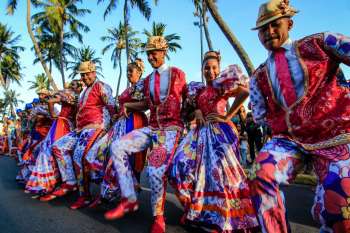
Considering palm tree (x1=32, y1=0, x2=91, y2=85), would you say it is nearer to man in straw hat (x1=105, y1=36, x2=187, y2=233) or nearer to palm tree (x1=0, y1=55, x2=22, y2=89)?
palm tree (x1=0, y1=55, x2=22, y2=89)

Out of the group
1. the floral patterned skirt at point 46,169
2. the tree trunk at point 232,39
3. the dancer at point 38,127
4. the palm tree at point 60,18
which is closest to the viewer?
the floral patterned skirt at point 46,169

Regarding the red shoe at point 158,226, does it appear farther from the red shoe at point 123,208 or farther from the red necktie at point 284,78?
the red necktie at point 284,78

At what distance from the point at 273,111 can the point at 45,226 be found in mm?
2810

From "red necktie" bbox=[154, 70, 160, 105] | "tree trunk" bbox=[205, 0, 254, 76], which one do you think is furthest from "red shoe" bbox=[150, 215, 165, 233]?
"tree trunk" bbox=[205, 0, 254, 76]

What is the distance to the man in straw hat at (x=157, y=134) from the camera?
3332 millimetres

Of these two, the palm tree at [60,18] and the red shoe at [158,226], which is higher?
the palm tree at [60,18]

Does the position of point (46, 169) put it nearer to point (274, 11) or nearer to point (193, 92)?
point (193, 92)

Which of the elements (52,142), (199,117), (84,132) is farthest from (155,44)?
(52,142)

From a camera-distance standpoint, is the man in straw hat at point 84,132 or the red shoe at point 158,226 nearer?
the red shoe at point 158,226

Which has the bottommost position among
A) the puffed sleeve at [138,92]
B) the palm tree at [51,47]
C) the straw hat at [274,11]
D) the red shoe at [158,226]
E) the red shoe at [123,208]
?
the red shoe at [158,226]

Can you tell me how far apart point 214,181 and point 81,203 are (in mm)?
2275

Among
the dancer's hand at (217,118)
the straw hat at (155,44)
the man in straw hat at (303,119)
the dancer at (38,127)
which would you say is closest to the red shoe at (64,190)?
the dancer at (38,127)

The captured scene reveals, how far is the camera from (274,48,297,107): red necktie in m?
2.09

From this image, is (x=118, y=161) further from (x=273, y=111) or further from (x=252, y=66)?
(x=252, y=66)
